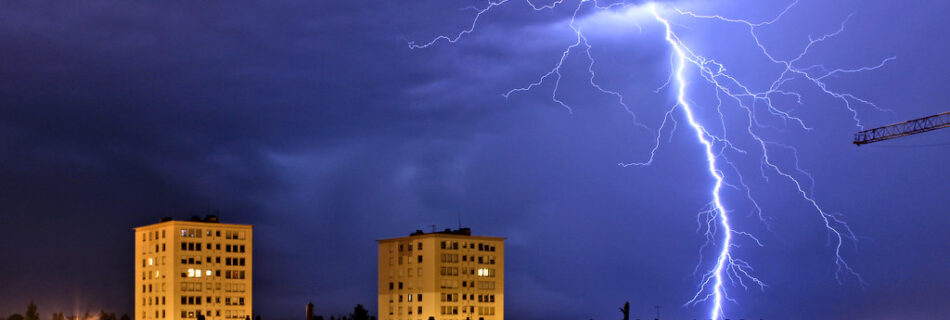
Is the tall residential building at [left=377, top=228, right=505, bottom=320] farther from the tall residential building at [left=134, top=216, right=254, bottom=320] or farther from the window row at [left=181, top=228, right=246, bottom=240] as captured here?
the window row at [left=181, top=228, right=246, bottom=240]

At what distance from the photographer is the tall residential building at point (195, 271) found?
91000mm

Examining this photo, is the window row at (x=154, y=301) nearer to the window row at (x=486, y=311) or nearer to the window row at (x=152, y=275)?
the window row at (x=152, y=275)

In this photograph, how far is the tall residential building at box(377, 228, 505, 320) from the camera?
100 metres

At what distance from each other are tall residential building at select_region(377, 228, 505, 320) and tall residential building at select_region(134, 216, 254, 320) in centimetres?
1436

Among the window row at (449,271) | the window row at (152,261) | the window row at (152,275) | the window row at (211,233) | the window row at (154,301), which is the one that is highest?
the window row at (211,233)

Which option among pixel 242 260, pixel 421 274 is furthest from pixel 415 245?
pixel 242 260

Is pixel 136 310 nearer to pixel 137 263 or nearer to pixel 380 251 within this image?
pixel 137 263

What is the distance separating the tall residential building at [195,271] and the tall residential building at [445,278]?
565 inches

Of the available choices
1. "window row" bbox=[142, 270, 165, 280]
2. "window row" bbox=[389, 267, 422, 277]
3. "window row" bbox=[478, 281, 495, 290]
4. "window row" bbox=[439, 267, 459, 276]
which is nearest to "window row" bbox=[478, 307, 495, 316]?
"window row" bbox=[478, 281, 495, 290]

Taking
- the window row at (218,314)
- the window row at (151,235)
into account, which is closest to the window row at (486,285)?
the window row at (218,314)

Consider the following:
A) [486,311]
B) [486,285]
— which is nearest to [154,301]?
[486,311]

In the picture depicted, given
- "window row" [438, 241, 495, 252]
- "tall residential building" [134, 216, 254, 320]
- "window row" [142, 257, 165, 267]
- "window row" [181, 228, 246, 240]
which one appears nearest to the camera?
"tall residential building" [134, 216, 254, 320]

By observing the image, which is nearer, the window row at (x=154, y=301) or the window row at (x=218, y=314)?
the window row at (x=218, y=314)

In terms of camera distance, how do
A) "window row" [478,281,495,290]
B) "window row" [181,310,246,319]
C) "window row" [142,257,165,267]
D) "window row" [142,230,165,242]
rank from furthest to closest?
"window row" [478,281,495,290]
"window row" [142,230,165,242]
"window row" [142,257,165,267]
"window row" [181,310,246,319]
